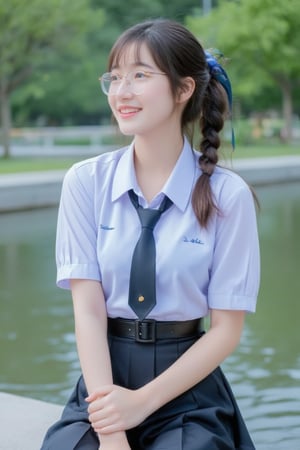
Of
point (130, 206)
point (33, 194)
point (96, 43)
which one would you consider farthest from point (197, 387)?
point (96, 43)

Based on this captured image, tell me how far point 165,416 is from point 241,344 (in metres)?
2.83

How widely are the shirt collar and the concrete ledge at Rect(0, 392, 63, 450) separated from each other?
0.90 meters

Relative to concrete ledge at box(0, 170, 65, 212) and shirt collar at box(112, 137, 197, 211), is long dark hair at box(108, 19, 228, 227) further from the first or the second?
concrete ledge at box(0, 170, 65, 212)

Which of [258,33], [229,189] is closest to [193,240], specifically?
[229,189]

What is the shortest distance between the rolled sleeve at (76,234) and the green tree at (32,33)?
634 inches

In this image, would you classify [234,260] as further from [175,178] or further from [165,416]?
[165,416]

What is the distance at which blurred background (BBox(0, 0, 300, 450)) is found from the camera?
411 cm

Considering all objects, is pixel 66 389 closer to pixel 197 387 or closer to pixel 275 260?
pixel 197 387

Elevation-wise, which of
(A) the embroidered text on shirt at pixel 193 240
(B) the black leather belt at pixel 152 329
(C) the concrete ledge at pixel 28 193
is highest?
(A) the embroidered text on shirt at pixel 193 240

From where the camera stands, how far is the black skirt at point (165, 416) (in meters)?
1.90

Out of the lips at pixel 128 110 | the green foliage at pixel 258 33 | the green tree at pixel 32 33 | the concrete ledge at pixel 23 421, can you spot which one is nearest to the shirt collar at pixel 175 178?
the lips at pixel 128 110

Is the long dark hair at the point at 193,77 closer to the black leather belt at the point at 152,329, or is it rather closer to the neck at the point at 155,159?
the neck at the point at 155,159

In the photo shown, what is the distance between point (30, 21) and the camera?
17.8m

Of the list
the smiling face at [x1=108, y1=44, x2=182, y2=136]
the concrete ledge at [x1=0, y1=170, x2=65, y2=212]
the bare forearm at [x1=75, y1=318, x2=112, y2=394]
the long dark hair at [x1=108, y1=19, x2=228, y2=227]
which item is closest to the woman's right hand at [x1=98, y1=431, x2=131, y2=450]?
the bare forearm at [x1=75, y1=318, x2=112, y2=394]
